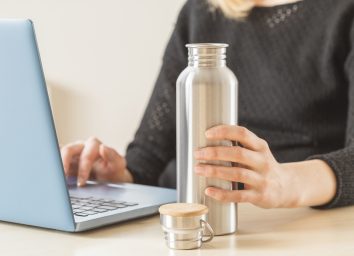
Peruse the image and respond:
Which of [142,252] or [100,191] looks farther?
[100,191]

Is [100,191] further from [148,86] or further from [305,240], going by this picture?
[148,86]

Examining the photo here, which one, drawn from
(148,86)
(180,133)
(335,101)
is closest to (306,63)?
(335,101)

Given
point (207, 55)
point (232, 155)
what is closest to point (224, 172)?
point (232, 155)

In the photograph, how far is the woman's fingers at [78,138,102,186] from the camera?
1233mm

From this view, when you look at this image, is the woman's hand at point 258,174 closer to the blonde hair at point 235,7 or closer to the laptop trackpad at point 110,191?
the laptop trackpad at point 110,191

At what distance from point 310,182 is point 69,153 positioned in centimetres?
45

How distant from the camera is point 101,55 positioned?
2.64 m

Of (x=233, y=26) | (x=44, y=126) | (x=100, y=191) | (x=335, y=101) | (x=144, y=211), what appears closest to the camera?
(x=44, y=126)

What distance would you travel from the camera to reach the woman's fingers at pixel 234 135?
0.87m

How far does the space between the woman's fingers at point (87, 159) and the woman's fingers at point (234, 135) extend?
0.41 metres

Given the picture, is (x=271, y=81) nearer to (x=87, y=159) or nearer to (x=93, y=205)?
(x=87, y=159)

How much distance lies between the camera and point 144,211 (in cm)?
100

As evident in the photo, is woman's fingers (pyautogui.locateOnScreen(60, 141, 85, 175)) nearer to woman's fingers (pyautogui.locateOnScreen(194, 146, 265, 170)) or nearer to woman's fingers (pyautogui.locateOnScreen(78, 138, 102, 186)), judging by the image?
woman's fingers (pyautogui.locateOnScreen(78, 138, 102, 186))

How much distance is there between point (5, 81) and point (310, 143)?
32.9 inches
